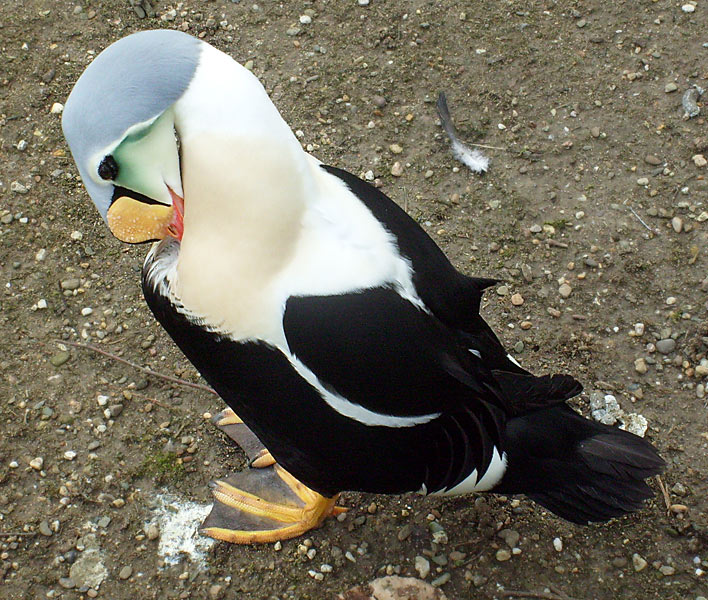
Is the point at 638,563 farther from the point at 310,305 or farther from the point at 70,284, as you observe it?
the point at 70,284

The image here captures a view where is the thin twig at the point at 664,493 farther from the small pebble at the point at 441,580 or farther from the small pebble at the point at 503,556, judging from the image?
the small pebble at the point at 441,580

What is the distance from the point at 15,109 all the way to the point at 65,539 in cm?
206

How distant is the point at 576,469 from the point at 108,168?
1.55 m

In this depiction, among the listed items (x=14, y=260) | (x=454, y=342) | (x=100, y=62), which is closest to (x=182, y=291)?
(x=100, y=62)

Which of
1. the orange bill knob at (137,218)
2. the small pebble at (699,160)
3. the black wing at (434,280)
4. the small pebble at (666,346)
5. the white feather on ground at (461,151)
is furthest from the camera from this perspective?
the white feather on ground at (461,151)

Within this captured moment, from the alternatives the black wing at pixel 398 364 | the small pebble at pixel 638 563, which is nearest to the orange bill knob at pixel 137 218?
the black wing at pixel 398 364

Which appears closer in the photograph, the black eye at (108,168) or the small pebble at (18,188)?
the black eye at (108,168)

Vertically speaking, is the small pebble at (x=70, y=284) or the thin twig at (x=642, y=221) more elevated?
the thin twig at (x=642, y=221)

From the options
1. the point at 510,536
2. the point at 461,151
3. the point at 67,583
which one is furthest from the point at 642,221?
the point at 67,583

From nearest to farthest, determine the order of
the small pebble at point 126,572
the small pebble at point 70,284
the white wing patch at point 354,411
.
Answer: the white wing patch at point 354,411 < the small pebble at point 126,572 < the small pebble at point 70,284

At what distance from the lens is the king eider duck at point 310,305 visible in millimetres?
1498

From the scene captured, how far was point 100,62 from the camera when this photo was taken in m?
1.48

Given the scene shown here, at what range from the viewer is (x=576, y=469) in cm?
221

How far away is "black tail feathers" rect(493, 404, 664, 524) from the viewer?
2.19m
